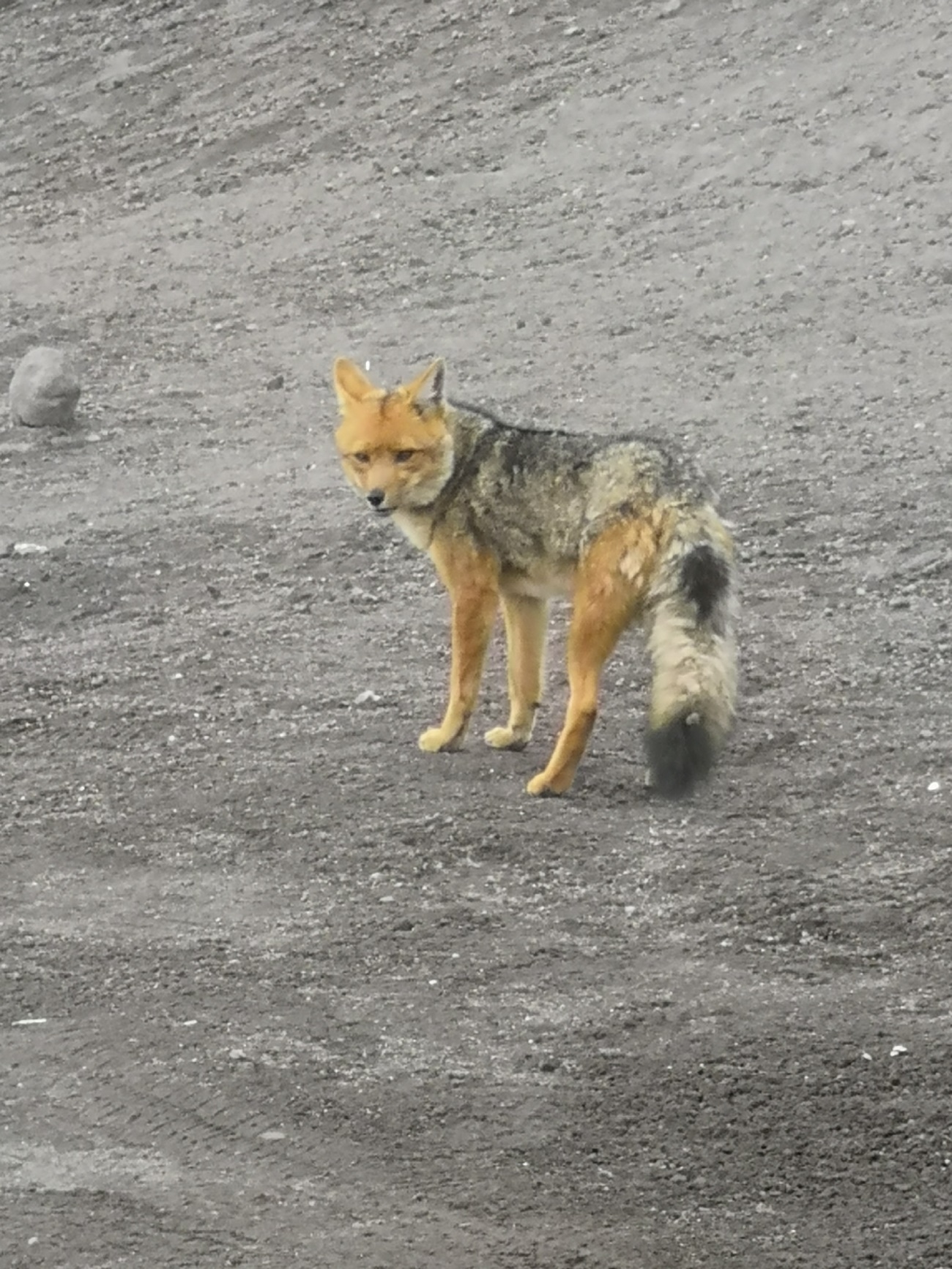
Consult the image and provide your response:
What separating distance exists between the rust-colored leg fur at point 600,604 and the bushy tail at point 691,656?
8cm

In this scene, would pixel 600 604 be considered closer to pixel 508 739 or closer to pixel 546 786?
pixel 546 786

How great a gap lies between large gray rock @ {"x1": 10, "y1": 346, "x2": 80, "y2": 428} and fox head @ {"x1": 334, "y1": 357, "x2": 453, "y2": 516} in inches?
175

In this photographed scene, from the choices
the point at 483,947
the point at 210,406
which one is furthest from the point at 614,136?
the point at 483,947

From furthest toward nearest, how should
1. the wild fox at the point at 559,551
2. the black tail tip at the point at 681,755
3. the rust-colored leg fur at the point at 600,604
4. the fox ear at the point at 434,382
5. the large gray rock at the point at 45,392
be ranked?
the large gray rock at the point at 45,392
the fox ear at the point at 434,382
the rust-colored leg fur at the point at 600,604
the wild fox at the point at 559,551
the black tail tip at the point at 681,755

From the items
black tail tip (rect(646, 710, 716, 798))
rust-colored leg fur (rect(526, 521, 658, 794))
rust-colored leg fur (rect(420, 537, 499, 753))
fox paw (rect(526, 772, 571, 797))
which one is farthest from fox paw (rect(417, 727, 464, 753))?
black tail tip (rect(646, 710, 716, 798))

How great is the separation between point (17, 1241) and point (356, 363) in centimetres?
748

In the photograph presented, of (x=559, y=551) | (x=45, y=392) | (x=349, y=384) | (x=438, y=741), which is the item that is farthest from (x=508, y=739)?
(x=45, y=392)

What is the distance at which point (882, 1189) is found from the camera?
12.5ft

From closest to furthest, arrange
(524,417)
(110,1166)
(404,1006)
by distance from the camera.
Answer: (110,1166), (404,1006), (524,417)

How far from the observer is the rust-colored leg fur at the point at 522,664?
612 centimetres

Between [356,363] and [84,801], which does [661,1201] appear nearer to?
[84,801]

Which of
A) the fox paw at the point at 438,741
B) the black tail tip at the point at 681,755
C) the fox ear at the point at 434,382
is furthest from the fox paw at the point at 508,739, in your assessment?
the fox ear at the point at 434,382

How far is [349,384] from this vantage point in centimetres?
628

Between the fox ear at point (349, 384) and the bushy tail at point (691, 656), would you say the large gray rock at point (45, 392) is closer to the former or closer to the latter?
the fox ear at point (349, 384)
